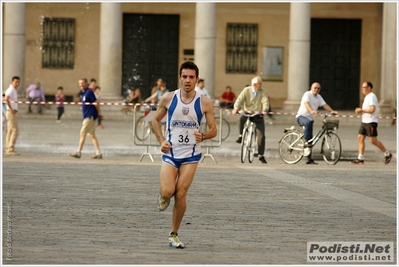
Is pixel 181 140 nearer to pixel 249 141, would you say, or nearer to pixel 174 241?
pixel 174 241

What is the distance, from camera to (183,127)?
9.22 m

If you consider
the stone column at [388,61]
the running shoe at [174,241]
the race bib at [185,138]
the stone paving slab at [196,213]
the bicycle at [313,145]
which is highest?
the stone column at [388,61]

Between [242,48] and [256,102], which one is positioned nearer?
[256,102]

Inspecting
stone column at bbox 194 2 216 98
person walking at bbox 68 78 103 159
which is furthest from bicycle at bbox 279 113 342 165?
stone column at bbox 194 2 216 98

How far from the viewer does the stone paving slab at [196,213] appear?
27.8 feet

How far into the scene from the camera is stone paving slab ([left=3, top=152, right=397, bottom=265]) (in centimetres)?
847

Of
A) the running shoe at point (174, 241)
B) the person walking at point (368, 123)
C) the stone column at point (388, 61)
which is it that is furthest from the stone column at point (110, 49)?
the running shoe at point (174, 241)

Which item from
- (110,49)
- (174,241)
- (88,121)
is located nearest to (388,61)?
(110,49)

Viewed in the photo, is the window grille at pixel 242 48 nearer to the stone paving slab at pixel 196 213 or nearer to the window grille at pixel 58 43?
the window grille at pixel 58 43

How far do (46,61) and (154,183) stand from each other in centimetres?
2549

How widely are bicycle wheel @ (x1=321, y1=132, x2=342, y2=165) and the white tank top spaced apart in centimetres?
1035

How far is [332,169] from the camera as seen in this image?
1817cm

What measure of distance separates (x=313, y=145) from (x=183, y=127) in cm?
1051

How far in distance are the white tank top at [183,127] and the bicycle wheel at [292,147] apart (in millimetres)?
10435
